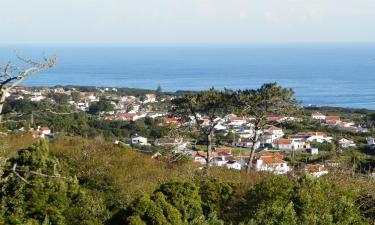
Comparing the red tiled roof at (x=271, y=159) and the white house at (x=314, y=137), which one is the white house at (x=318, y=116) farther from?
the red tiled roof at (x=271, y=159)

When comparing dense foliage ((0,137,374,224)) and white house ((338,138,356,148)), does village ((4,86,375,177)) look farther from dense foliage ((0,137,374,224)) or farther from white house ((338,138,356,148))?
dense foliage ((0,137,374,224))

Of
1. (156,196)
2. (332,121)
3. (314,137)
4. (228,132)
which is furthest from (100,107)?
(156,196)

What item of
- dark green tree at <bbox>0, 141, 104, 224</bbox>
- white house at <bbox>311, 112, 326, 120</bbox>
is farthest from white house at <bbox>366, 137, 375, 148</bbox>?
dark green tree at <bbox>0, 141, 104, 224</bbox>

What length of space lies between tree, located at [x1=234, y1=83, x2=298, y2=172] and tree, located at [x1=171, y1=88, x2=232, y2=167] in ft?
1.93

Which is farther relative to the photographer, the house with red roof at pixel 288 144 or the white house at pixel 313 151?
the house with red roof at pixel 288 144

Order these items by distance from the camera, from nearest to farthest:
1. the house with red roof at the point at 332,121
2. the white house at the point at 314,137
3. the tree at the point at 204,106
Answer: the tree at the point at 204,106 → the white house at the point at 314,137 → the house with red roof at the point at 332,121

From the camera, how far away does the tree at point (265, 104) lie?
19.4 metres

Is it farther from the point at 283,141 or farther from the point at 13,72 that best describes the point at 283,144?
the point at 13,72

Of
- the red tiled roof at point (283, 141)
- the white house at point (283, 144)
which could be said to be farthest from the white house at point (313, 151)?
the red tiled roof at point (283, 141)

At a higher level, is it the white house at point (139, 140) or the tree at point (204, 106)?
the tree at point (204, 106)

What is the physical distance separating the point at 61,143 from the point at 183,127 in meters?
6.58

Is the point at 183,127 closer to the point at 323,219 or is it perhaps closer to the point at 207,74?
the point at 323,219

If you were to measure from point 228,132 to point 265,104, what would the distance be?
21.1 m

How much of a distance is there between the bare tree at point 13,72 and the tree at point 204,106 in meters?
15.1
